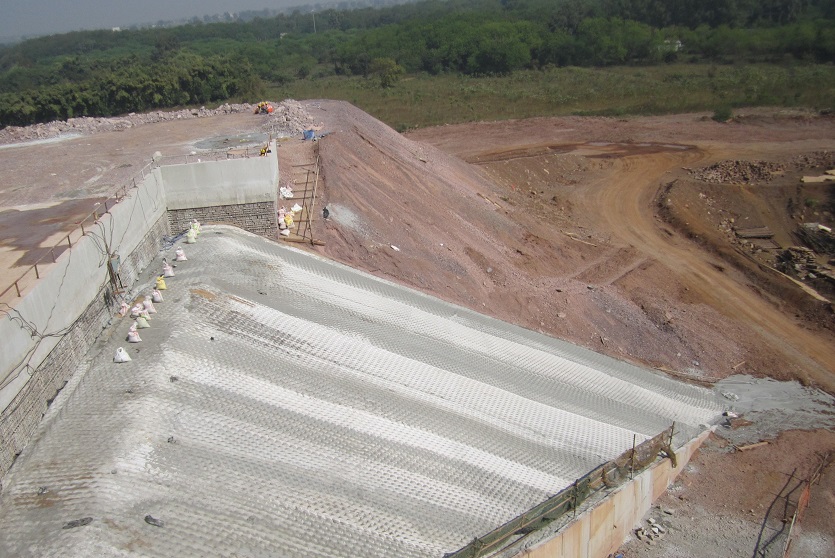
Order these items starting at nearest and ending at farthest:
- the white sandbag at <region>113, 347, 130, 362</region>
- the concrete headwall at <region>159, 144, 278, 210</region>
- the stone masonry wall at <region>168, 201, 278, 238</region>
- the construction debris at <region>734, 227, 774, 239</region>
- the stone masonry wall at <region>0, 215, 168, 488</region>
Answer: the stone masonry wall at <region>0, 215, 168, 488</region>
the white sandbag at <region>113, 347, 130, 362</region>
the concrete headwall at <region>159, 144, 278, 210</region>
the stone masonry wall at <region>168, 201, 278, 238</region>
the construction debris at <region>734, 227, 774, 239</region>

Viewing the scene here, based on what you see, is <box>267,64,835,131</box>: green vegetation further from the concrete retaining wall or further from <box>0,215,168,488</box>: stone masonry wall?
the concrete retaining wall

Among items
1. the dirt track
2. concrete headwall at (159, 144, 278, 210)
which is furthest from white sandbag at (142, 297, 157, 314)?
the dirt track

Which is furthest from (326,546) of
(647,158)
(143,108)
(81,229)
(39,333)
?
(143,108)

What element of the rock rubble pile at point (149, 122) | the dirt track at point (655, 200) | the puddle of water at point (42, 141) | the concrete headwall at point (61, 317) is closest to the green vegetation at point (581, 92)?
the dirt track at point (655, 200)

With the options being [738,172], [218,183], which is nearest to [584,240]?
[738,172]

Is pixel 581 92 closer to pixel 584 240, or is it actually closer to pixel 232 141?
pixel 584 240

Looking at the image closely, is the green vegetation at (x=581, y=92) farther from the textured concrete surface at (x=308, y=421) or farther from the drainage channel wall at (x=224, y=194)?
the textured concrete surface at (x=308, y=421)
